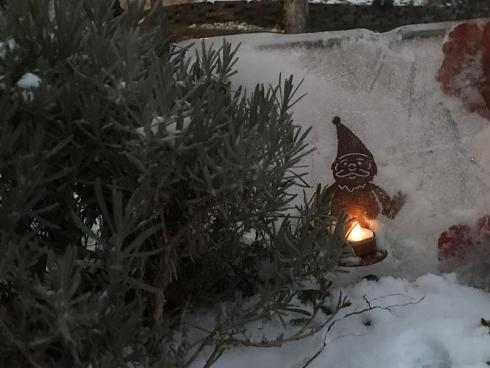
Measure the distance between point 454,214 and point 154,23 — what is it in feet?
4.80

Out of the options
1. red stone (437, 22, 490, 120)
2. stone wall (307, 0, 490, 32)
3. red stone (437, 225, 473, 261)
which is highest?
stone wall (307, 0, 490, 32)

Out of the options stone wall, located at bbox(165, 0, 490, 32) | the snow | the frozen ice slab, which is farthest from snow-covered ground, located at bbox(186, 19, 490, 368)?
the snow

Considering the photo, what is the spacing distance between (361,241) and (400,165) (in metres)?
0.35

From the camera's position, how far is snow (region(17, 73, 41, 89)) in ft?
4.84

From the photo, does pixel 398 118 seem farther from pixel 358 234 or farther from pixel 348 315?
pixel 348 315

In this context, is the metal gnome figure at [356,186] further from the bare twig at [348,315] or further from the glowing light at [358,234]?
the bare twig at [348,315]

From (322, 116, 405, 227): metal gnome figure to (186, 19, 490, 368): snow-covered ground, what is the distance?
0.03m

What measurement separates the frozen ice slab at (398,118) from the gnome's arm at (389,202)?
22mm

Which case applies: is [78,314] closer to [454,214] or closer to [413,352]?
[413,352]

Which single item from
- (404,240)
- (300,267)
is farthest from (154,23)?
(404,240)

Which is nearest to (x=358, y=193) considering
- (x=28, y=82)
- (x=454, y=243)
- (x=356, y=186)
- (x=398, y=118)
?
(x=356, y=186)

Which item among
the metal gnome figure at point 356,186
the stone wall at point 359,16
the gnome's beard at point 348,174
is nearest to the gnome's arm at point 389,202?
the metal gnome figure at point 356,186

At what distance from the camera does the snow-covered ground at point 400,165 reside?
90.4 inches

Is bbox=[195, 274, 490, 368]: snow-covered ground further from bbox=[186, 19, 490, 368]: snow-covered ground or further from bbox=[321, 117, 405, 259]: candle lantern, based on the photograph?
bbox=[321, 117, 405, 259]: candle lantern
